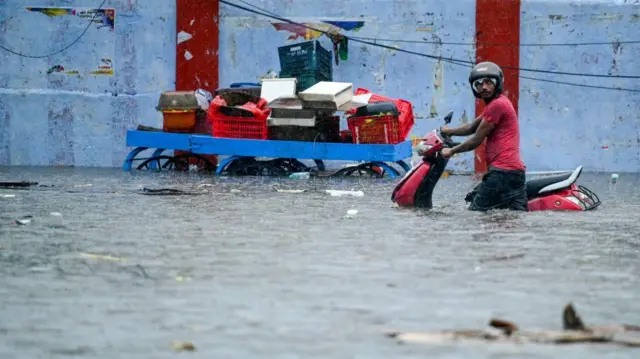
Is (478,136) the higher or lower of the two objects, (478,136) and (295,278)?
the higher

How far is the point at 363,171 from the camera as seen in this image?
19859 mm

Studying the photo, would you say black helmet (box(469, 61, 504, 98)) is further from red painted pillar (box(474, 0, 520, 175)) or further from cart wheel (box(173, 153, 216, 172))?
red painted pillar (box(474, 0, 520, 175))

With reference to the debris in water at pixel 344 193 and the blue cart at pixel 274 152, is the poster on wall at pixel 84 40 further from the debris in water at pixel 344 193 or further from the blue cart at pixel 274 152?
the debris in water at pixel 344 193

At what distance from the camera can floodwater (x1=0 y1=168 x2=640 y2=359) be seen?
199 inches

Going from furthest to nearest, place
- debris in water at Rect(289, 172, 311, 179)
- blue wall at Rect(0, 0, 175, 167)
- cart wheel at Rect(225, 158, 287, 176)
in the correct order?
blue wall at Rect(0, 0, 175, 167) < cart wheel at Rect(225, 158, 287, 176) < debris in water at Rect(289, 172, 311, 179)

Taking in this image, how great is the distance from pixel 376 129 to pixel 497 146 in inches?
278

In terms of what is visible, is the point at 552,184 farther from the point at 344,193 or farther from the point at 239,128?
the point at 239,128

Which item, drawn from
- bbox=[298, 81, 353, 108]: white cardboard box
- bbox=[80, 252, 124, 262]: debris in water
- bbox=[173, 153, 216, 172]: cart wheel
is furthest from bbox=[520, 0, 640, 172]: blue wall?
bbox=[80, 252, 124, 262]: debris in water

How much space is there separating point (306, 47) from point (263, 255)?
12697 mm

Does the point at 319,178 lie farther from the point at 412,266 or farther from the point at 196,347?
the point at 196,347

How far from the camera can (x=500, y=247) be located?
8.66 metres

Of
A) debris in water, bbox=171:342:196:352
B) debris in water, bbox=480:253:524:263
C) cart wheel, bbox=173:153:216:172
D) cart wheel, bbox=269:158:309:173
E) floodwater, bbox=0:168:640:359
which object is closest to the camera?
debris in water, bbox=171:342:196:352

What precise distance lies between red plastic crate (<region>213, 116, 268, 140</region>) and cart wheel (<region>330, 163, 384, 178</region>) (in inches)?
53.8

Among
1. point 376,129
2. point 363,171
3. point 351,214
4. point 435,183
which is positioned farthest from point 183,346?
point 363,171
